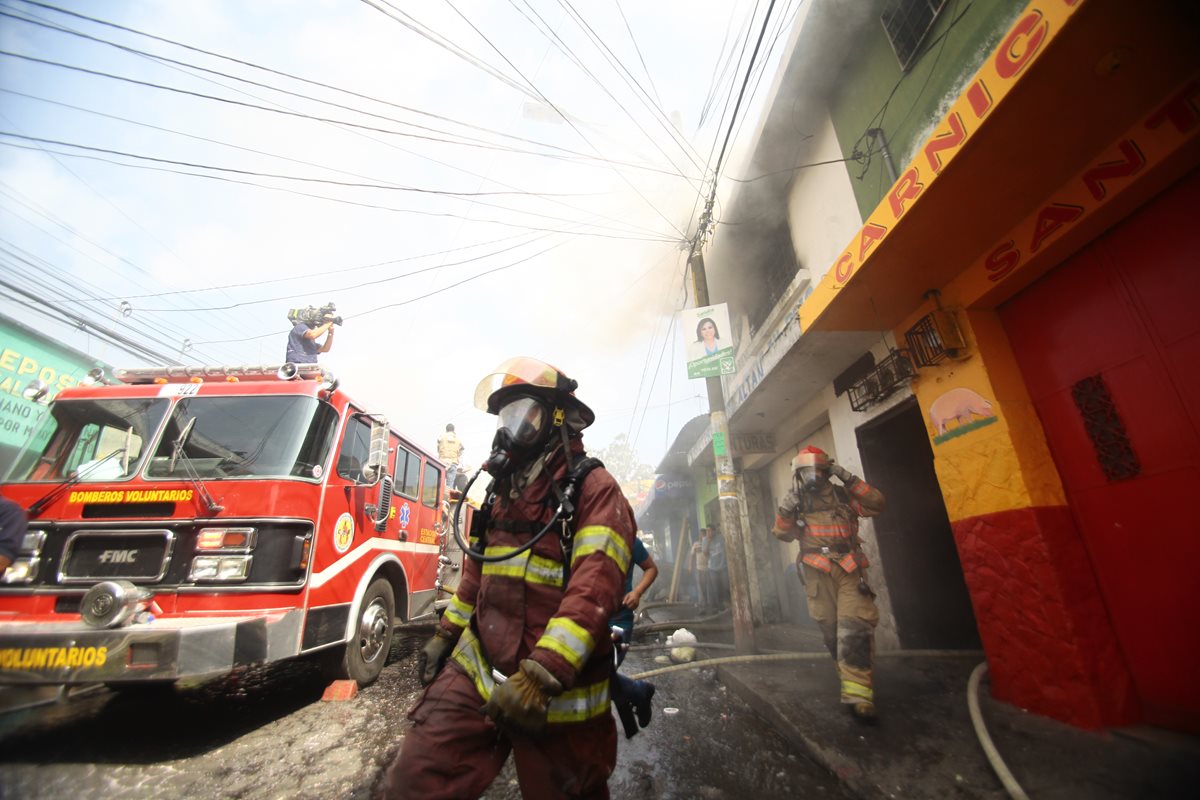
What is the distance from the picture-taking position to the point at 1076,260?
3018 mm

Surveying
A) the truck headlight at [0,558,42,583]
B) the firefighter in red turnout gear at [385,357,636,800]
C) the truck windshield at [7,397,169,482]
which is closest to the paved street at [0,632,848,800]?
the truck headlight at [0,558,42,583]

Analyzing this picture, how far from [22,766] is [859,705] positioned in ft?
16.8

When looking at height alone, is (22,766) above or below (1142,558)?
below

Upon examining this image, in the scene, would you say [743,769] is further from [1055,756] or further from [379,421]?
[379,421]

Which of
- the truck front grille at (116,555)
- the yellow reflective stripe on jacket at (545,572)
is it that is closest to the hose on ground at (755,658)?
the yellow reflective stripe on jacket at (545,572)

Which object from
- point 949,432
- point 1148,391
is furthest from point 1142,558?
point 949,432

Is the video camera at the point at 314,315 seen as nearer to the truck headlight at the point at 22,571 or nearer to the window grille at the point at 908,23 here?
the truck headlight at the point at 22,571

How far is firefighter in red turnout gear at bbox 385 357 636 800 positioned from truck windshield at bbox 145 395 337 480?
2.35 metres

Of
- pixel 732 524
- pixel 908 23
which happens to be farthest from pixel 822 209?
pixel 732 524

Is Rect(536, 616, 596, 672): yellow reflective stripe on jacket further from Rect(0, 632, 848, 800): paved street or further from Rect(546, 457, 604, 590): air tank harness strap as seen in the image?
Rect(0, 632, 848, 800): paved street

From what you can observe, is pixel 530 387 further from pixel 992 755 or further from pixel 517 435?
pixel 992 755

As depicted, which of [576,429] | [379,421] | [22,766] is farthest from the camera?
[379,421]

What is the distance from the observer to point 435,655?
190cm

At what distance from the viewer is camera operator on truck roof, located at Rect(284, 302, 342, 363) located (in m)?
5.23
